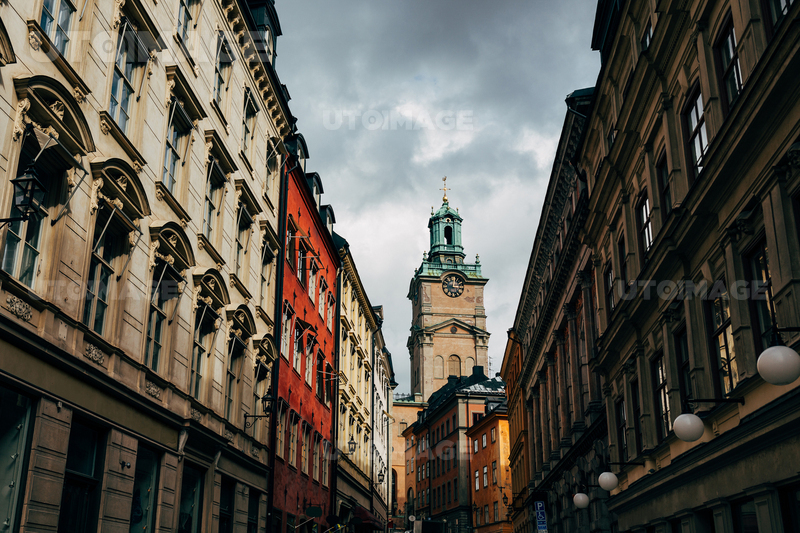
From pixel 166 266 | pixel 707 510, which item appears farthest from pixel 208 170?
pixel 707 510

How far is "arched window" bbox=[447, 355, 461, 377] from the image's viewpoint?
118 metres

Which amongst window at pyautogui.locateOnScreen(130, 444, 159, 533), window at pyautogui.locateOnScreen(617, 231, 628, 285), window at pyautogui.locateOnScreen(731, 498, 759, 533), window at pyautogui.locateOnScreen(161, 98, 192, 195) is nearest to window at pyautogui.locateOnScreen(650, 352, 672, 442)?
window at pyautogui.locateOnScreen(617, 231, 628, 285)

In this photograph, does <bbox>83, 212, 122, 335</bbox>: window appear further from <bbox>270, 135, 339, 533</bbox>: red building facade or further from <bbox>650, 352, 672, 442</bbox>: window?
<bbox>270, 135, 339, 533</bbox>: red building facade

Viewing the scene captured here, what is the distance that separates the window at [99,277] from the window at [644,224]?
42.0ft

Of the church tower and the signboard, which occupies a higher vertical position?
the church tower

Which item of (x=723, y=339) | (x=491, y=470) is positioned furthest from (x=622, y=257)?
(x=491, y=470)

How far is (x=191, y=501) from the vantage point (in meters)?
18.7

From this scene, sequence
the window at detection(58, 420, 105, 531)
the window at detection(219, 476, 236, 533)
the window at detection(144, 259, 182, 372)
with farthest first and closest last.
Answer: the window at detection(219, 476, 236, 533) → the window at detection(144, 259, 182, 372) → the window at detection(58, 420, 105, 531)

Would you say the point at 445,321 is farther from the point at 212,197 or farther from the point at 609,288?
the point at 212,197

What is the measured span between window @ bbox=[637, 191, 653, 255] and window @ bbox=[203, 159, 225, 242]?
11328mm

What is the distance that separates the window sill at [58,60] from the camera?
11.6 metres

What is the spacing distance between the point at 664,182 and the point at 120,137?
40.5 ft

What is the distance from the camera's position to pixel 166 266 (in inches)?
672

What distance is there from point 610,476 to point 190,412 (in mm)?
10020
